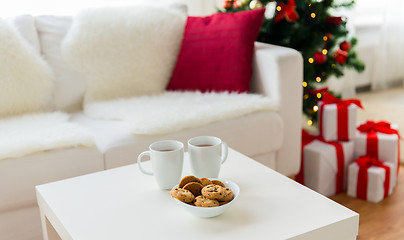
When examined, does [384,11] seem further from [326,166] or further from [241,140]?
[241,140]

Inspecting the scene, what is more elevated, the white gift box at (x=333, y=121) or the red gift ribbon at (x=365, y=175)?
the white gift box at (x=333, y=121)

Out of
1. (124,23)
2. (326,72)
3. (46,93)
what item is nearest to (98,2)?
→ (124,23)

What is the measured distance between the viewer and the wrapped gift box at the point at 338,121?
2109 millimetres

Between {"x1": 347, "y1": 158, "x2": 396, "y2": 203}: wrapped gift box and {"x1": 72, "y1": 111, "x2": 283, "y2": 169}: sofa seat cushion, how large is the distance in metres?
0.35

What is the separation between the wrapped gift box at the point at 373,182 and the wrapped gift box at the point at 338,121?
139 mm

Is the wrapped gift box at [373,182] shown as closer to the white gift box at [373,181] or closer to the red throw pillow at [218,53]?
the white gift box at [373,181]

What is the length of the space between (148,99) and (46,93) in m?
0.42

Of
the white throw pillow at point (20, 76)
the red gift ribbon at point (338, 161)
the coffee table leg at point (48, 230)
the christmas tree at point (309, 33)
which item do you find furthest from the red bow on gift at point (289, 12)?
the coffee table leg at point (48, 230)

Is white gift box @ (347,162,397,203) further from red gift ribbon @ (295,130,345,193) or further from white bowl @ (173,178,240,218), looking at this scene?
white bowl @ (173,178,240,218)

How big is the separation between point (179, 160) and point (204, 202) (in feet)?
0.65

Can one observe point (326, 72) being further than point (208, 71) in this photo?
Yes

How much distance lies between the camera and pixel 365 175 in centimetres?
203

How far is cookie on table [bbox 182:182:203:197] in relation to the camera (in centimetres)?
109

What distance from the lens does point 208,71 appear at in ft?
7.00
